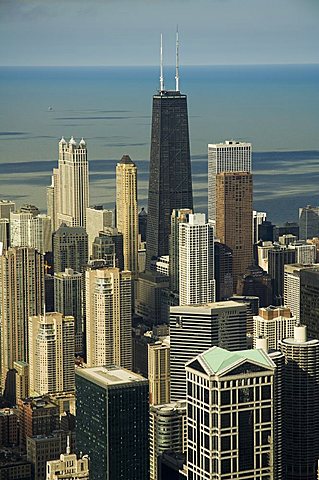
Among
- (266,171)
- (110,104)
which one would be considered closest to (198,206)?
(266,171)

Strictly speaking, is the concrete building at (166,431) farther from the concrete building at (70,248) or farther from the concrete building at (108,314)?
the concrete building at (70,248)

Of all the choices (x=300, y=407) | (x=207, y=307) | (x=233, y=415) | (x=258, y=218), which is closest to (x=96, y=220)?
(x=258, y=218)

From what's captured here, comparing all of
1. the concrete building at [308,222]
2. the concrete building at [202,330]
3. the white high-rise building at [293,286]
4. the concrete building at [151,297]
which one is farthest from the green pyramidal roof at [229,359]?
the concrete building at [308,222]

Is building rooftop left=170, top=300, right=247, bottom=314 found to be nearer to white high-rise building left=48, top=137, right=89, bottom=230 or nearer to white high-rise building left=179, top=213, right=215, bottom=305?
white high-rise building left=179, top=213, right=215, bottom=305

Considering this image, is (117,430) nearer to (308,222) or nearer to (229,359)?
(229,359)

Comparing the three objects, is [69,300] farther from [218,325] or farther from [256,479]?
[256,479]
